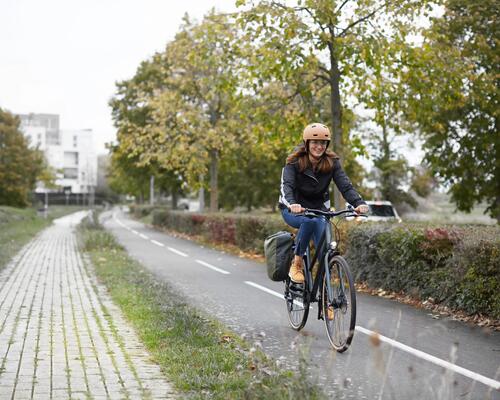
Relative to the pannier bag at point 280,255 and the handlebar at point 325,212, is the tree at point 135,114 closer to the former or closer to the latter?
the pannier bag at point 280,255

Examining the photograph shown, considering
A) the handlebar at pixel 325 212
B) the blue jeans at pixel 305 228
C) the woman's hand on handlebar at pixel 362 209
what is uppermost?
the woman's hand on handlebar at pixel 362 209

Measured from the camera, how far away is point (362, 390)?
4840 mm

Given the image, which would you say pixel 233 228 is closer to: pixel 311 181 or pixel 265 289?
pixel 265 289

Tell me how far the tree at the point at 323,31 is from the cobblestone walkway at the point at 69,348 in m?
6.44

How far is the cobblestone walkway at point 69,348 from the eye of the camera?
185 inches

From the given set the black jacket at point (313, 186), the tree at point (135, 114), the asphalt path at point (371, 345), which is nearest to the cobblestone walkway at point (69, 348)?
the asphalt path at point (371, 345)

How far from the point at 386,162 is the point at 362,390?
35382mm

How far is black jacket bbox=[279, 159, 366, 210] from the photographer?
21.5 ft

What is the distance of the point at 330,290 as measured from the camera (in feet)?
20.6

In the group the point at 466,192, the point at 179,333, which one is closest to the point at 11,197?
the point at 466,192

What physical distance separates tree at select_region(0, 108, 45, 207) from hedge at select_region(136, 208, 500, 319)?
1736 inches

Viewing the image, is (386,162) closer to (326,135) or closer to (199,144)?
(199,144)

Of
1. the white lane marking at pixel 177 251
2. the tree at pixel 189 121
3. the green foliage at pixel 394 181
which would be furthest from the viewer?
the green foliage at pixel 394 181

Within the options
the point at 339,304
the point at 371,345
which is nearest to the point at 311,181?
the point at 339,304
